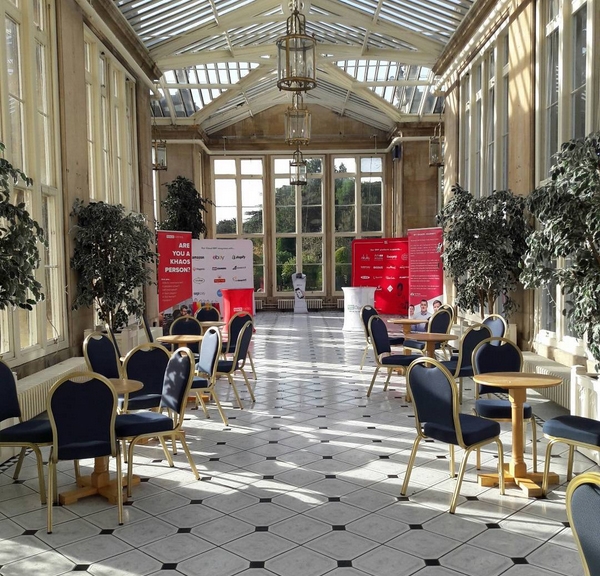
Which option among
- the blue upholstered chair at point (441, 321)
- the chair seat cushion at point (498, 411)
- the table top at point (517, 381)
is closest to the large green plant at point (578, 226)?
the table top at point (517, 381)

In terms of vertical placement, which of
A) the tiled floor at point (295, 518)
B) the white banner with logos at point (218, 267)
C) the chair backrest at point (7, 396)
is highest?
the white banner with logos at point (218, 267)

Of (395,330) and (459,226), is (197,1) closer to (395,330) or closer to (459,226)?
(459,226)

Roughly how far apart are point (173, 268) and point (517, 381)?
27.4ft

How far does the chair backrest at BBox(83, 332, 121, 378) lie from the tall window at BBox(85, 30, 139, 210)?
12.7ft

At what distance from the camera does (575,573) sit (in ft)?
11.7

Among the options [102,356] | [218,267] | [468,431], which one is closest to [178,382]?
[102,356]

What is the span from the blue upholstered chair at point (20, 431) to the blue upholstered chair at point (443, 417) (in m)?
2.63

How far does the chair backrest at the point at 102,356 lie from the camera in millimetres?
6484

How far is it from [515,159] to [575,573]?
6.60 metres

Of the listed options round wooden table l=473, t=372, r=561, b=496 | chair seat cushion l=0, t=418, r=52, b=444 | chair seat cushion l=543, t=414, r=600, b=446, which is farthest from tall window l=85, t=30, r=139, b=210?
chair seat cushion l=543, t=414, r=600, b=446

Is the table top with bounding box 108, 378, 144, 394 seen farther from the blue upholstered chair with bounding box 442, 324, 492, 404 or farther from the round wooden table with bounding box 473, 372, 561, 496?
the blue upholstered chair with bounding box 442, 324, 492, 404

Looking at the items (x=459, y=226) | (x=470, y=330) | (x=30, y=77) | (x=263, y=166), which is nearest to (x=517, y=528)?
(x=470, y=330)

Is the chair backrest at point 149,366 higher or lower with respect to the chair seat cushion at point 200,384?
higher

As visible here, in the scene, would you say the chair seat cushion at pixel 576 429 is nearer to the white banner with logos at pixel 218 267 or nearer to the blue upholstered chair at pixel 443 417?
Result: the blue upholstered chair at pixel 443 417
